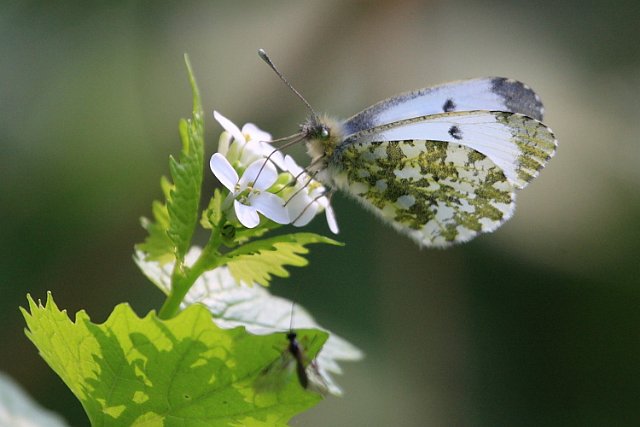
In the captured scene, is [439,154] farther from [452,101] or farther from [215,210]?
[215,210]

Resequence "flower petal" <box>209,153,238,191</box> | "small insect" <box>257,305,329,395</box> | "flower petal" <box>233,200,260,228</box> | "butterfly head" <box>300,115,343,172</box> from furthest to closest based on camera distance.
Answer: "butterfly head" <box>300,115,343,172</box>
"flower petal" <box>209,153,238,191</box>
"flower petal" <box>233,200,260,228</box>
"small insect" <box>257,305,329,395</box>

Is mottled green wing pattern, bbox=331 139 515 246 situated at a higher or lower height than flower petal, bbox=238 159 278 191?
higher

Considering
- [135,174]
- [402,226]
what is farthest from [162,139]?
[402,226]

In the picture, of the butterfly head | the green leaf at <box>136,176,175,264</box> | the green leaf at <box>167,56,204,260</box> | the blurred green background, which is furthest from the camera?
the blurred green background

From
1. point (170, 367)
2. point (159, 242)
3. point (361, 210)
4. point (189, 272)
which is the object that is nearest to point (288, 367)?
point (170, 367)

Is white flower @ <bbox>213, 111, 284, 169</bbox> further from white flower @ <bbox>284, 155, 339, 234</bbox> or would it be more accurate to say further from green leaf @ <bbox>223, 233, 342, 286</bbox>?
green leaf @ <bbox>223, 233, 342, 286</bbox>

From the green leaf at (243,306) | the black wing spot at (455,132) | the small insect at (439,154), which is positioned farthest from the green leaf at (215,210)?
the black wing spot at (455,132)

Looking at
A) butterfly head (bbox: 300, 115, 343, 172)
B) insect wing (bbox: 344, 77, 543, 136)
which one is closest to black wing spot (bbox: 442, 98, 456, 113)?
insect wing (bbox: 344, 77, 543, 136)
